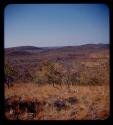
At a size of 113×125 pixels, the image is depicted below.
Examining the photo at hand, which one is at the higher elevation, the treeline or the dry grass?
the treeline

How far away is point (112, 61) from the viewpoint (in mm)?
2008

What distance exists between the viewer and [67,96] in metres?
2.10

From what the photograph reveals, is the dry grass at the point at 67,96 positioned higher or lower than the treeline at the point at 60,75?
lower

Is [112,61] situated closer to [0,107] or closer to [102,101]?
[102,101]

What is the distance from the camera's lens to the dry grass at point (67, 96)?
6.76ft

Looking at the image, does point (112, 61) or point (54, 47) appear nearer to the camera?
point (112, 61)

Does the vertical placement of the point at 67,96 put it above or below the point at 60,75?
below

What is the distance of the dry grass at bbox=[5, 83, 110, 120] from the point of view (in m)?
2.06

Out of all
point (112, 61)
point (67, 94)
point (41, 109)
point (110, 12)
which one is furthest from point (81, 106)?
point (110, 12)

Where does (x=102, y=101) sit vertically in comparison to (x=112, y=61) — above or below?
below

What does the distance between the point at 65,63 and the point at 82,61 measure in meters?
0.17

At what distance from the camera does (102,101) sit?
6.65 ft
